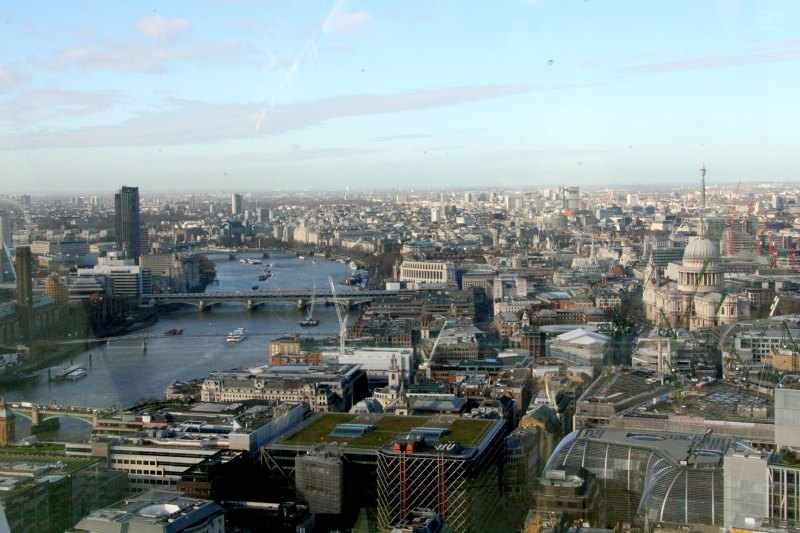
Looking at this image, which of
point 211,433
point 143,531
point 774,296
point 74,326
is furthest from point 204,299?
point 143,531

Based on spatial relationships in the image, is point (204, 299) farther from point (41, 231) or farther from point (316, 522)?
point (316, 522)

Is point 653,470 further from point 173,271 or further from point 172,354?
point 173,271

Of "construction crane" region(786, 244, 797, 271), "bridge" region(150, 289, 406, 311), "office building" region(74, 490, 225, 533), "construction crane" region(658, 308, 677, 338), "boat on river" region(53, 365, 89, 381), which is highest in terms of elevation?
"construction crane" region(786, 244, 797, 271)

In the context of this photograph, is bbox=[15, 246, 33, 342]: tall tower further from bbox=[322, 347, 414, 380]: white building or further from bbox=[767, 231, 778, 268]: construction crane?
bbox=[767, 231, 778, 268]: construction crane

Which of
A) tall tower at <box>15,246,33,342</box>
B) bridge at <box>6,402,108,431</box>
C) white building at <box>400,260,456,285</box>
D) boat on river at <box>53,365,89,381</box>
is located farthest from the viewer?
white building at <box>400,260,456,285</box>

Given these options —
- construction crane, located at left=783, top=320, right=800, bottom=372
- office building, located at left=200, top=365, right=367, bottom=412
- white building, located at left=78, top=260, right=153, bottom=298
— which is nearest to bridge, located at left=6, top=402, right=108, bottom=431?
office building, located at left=200, top=365, right=367, bottom=412

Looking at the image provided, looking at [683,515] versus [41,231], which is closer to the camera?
[683,515]
